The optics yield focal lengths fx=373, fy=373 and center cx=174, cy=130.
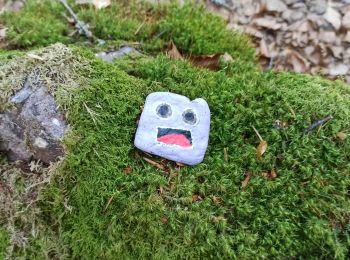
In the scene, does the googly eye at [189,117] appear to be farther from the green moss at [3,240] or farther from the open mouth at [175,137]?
the green moss at [3,240]

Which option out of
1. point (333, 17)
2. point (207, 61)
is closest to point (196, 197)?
point (207, 61)

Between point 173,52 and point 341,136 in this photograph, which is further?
point 173,52

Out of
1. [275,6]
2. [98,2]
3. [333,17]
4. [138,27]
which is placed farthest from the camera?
[275,6]

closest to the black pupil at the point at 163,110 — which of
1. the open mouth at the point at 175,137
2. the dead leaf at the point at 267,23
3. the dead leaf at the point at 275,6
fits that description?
the open mouth at the point at 175,137

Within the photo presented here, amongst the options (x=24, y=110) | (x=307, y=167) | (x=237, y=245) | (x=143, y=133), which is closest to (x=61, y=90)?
(x=24, y=110)

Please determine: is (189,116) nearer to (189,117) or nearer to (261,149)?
(189,117)

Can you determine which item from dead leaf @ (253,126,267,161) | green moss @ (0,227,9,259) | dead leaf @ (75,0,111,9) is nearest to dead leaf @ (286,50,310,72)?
dead leaf @ (253,126,267,161)
